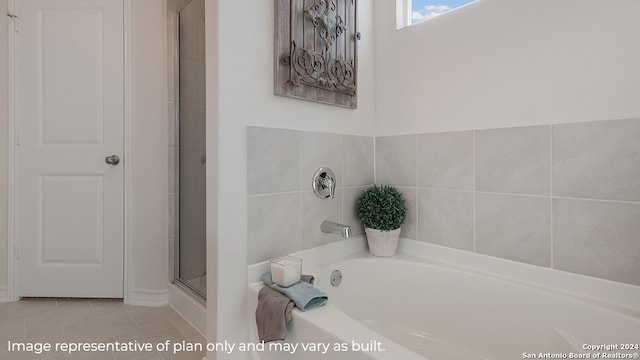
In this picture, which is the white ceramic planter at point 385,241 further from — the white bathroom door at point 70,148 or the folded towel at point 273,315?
the white bathroom door at point 70,148

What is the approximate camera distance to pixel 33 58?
212cm

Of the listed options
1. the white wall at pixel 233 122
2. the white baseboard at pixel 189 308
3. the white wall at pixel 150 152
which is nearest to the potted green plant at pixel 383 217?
the white wall at pixel 233 122

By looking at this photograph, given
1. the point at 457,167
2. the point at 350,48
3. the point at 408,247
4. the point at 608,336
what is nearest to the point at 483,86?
the point at 457,167

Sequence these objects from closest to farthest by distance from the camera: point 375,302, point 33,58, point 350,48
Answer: point 375,302 < point 350,48 < point 33,58

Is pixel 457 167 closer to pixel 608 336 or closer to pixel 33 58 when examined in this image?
pixel 608 336

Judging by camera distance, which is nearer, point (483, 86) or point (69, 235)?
point (483, 86)

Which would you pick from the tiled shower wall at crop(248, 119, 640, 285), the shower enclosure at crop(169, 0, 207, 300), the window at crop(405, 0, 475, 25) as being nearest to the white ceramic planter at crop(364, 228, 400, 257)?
the tiled shower wall at crop(248, 119, 640, 285)

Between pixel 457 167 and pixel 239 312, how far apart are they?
46.6 inches

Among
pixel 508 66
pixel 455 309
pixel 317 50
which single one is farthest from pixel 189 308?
pixel 508 66

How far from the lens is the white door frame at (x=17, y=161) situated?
2119 millimetres

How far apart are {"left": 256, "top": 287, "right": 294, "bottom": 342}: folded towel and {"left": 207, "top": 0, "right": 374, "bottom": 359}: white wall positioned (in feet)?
0.66

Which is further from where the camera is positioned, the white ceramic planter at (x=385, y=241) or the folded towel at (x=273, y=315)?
the white ceramic planter at (x=385, y=241)

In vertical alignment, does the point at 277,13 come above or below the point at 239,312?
above

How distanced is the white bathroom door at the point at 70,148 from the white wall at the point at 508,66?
6.02 feet
